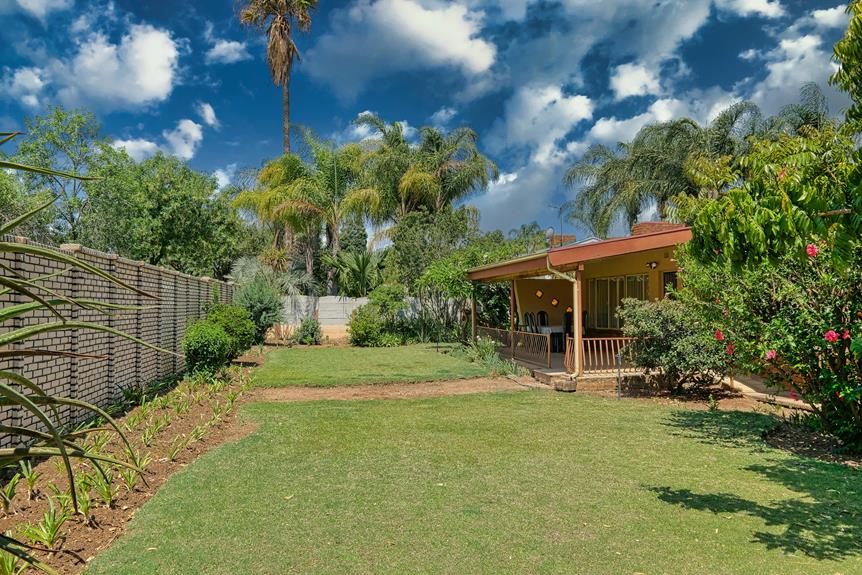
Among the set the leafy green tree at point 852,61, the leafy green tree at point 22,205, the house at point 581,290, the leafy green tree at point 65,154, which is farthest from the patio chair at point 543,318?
the leafy green tree at point 65,154

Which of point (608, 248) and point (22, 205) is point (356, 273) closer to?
point (22, 205)

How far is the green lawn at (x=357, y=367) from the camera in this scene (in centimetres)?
1315

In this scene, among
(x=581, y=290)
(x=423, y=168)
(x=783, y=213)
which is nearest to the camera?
(x=783, y=213)

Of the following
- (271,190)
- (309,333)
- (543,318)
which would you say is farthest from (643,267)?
(271,190)

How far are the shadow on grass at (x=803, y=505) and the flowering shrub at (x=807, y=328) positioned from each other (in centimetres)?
93

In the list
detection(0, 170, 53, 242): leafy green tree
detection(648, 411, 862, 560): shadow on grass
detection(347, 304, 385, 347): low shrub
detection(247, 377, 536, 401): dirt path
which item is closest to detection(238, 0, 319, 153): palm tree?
detection(0, 170, 53, 242): leafy green tree

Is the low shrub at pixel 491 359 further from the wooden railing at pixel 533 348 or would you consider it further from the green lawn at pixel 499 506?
the green lawn at pixel 499 506

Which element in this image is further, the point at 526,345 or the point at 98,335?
the point at 526,345

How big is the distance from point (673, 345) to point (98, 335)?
9779 millimetres

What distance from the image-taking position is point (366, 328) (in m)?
22.4

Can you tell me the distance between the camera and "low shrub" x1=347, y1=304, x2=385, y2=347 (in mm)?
22422

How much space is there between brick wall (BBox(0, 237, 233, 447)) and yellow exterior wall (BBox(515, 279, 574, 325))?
10598 mm

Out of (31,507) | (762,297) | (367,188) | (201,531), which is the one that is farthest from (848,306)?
(367,188)

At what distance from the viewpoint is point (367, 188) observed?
27.9 m
